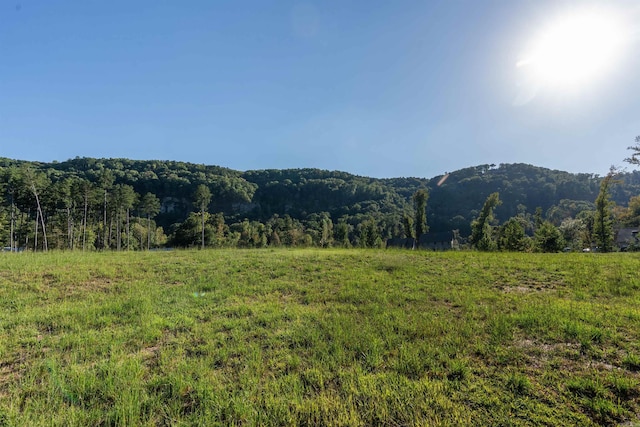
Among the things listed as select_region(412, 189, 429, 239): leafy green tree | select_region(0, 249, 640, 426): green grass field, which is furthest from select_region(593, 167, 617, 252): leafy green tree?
select_region(0, 249, 640, 426): green grass field

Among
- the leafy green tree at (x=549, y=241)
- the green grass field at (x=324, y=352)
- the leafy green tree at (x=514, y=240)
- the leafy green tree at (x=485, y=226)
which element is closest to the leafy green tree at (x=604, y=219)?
the leafy green tree at (x=549, y=241)

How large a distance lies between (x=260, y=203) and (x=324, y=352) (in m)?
121

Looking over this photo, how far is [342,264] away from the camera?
12703 millimetres

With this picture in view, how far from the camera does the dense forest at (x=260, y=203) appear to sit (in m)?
49.5

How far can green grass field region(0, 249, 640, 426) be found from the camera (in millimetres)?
3295

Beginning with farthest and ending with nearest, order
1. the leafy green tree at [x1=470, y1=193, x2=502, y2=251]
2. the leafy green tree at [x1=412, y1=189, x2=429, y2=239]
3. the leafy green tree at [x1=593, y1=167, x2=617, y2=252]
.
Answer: the leafy green tree at [x1=412, y1=189, x2=429, y2=239] → the leafy green tree at [x1=470, y1=193, x2=502, y2=251] → the leafy green tree at [x1=593, y1=167, x2=617, y2=252]

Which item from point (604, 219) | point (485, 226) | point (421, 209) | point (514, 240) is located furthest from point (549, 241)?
point (421, 209)

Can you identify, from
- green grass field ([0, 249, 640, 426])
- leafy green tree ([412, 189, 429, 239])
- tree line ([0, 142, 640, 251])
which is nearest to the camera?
green grass field ([0, 249, 640, 426])

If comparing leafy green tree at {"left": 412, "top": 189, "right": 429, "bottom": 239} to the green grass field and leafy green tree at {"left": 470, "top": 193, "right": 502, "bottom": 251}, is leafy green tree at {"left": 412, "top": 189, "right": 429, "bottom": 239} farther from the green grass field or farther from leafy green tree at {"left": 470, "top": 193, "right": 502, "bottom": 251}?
the green grass field

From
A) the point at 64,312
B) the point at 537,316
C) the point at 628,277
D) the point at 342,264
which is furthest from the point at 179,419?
the point at 628,277

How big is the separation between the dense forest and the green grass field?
4228 cm

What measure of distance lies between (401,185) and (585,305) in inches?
5767

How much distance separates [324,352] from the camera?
4.74 metres

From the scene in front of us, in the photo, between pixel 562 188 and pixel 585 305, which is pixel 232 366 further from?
pixel 562 188
